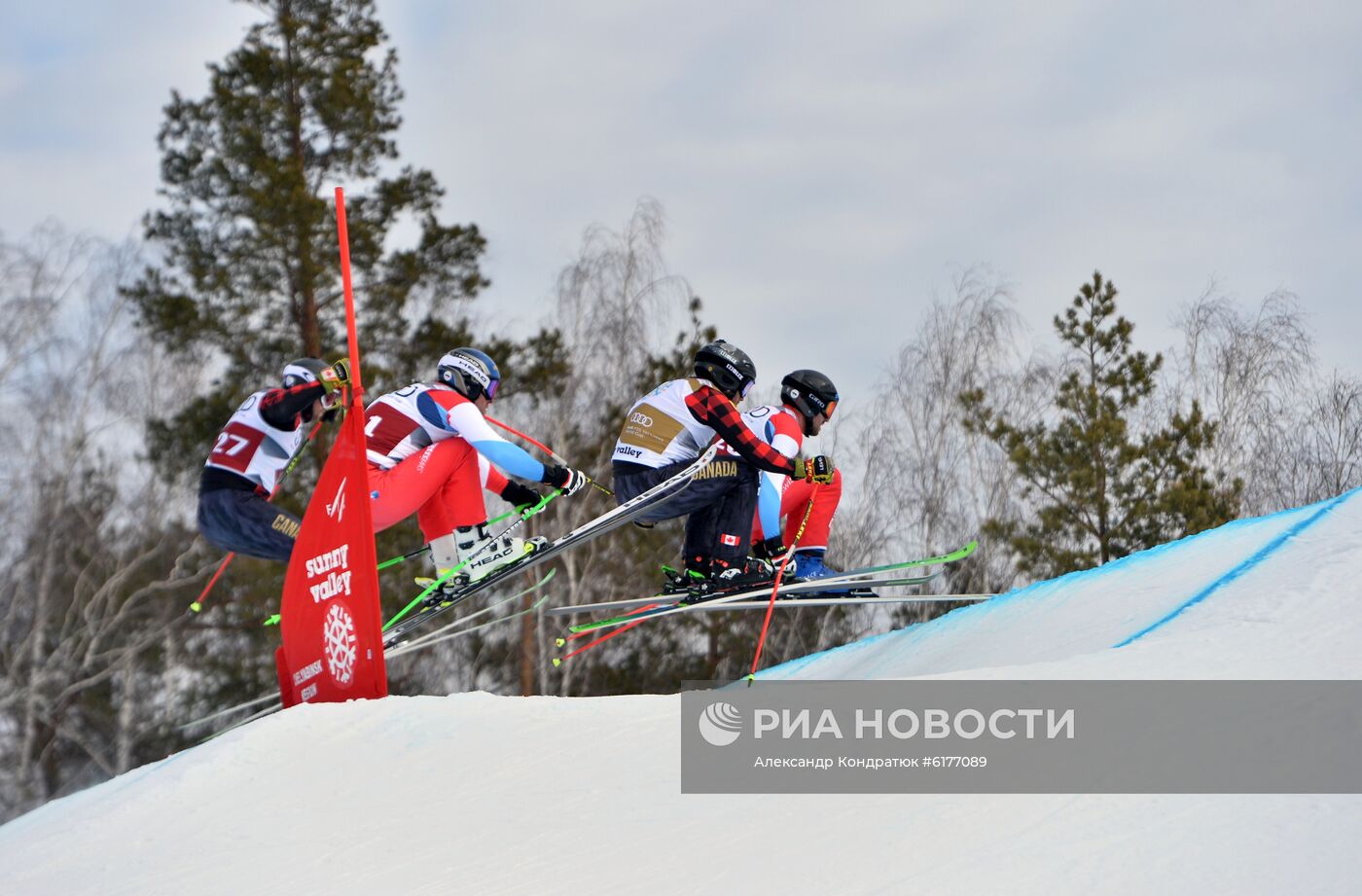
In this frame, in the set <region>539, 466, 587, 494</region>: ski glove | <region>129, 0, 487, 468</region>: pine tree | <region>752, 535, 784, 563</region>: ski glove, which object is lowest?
<region>752, 535, 784, 563</region>: ski glove

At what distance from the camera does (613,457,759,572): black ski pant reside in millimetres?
7371

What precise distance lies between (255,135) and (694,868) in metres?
16.1

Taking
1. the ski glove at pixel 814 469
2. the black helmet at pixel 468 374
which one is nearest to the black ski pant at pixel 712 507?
the ski glove at pixel 814 469

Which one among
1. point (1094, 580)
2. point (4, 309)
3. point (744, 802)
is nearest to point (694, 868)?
point (744, 802)

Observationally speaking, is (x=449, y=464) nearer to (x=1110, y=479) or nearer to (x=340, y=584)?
(x=340, y=584)

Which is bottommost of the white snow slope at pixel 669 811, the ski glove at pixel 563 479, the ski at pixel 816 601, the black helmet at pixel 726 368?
the white snow slope at pixel 669 811

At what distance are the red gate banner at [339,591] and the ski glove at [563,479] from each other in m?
1.10

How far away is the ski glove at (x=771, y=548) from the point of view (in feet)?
26.0

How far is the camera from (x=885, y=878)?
3426 millimetres

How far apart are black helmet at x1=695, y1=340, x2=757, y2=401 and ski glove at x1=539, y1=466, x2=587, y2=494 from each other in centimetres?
88

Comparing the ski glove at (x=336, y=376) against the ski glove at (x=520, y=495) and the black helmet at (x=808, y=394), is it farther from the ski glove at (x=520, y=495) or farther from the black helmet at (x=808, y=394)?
the black helmet at (x=808, y=394)

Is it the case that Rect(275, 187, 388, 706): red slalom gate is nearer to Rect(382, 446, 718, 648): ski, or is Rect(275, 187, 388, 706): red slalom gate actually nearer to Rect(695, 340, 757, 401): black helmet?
Rect(382, 446, 718, 648): ski

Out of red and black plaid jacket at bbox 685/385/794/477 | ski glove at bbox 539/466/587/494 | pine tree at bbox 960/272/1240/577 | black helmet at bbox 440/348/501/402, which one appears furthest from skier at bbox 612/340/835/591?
pine tree at bbox 960/272/1240/577

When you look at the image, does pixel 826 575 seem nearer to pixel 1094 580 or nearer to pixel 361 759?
pixel 1094 580
